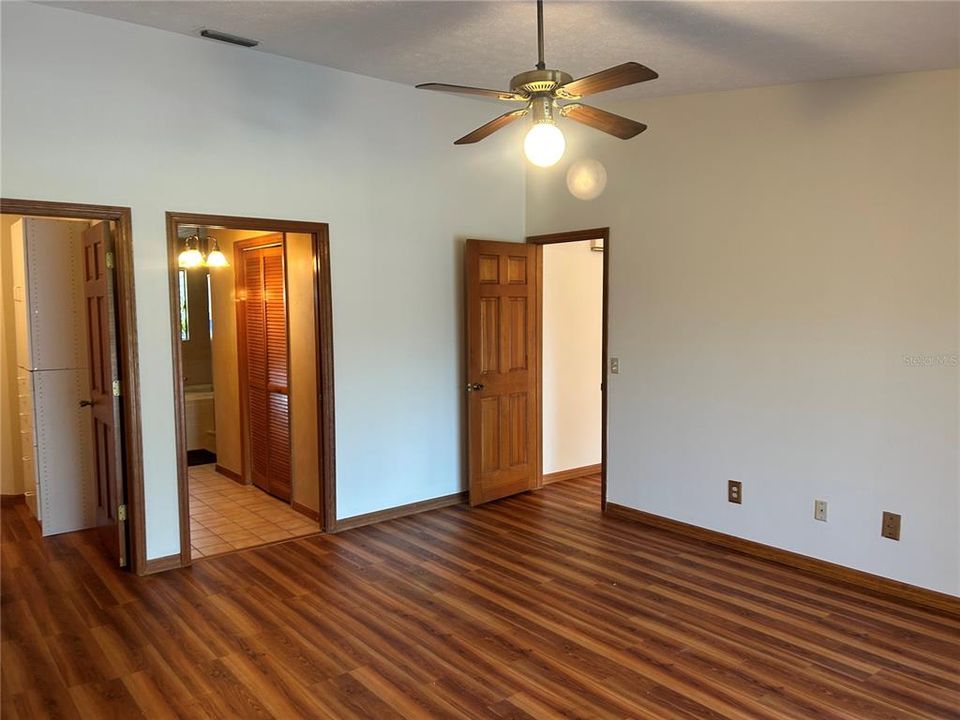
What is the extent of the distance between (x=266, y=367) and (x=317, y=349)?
3.81ft

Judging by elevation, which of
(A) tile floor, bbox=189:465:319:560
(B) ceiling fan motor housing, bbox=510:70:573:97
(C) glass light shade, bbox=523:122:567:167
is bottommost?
(A) tile floor, bbox=189:465:319:560

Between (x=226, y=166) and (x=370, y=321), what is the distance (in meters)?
1.33

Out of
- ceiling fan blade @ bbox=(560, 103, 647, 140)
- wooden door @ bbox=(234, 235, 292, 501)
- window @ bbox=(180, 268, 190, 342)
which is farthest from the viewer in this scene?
window @ bbox=(180, 268, 190, 342)

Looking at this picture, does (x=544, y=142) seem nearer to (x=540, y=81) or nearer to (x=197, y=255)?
(x=540, y=81)

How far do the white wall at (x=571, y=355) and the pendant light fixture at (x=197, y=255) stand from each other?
8.61ft

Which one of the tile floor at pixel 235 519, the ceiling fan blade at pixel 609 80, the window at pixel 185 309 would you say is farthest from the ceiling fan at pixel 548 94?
the window at pixel 185 309

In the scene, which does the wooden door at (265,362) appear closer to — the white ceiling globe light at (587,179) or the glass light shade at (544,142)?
the white ceiling globe light at (587,179)

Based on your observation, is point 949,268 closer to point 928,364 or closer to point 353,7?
point 928,364

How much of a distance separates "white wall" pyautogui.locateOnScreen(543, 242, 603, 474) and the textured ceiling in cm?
199

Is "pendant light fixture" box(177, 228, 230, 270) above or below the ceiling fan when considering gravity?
below

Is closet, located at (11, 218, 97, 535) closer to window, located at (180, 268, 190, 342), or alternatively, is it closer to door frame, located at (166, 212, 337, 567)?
door frame, located at (166, 212, 337, 567)

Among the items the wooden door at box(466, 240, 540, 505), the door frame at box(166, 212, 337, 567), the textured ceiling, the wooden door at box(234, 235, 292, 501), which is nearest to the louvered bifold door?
the wooden door at box(234, 235, 292, 501)

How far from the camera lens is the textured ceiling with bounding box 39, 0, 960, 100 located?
2.95 m

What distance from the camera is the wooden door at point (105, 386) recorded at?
12.5 feet
